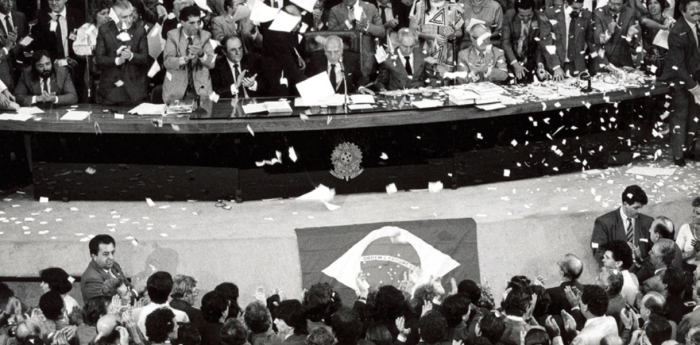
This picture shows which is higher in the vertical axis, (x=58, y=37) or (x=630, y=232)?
(x=58, y=37)

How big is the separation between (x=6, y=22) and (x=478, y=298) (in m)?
6.03

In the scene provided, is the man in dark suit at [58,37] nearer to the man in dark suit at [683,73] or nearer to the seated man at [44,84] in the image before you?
the seated man at [44,84]

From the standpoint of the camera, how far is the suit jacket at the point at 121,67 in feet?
33.4

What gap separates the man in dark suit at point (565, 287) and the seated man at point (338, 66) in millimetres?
3391

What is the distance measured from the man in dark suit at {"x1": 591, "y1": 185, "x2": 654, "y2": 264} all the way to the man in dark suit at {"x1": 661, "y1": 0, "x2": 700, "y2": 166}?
2.11 meters

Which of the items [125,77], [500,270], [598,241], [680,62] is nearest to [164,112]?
[125,77]

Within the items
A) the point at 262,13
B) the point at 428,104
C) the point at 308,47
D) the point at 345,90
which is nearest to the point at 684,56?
the point at 428,104

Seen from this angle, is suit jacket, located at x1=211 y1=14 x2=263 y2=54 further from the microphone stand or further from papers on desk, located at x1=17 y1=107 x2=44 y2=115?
papers on desk, located at x1=17 y1=107 x2=44 y2=115

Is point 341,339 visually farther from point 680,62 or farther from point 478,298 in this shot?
point 680,62

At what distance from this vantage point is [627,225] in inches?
338

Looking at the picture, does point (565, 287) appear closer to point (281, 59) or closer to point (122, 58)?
point (281, 59)

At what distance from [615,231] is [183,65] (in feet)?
13.7

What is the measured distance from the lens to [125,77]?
10344 millimetres

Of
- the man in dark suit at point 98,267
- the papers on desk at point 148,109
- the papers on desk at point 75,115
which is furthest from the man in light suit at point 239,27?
the man in dark suit at point 98,267
